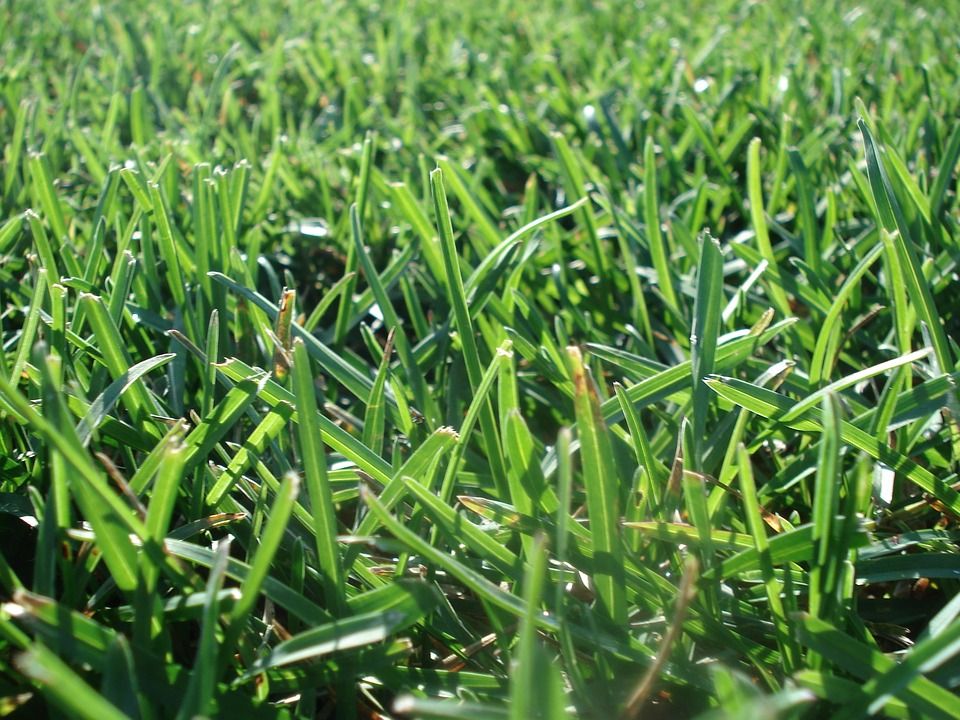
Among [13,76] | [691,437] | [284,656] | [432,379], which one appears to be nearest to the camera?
[284,656]

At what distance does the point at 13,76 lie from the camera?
1851 mm

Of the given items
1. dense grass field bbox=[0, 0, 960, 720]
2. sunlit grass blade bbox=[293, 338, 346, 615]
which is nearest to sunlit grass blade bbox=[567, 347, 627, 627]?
dense grass field bbox=[0, 0, 960, 720]

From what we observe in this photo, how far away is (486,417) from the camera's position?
33.6 inches

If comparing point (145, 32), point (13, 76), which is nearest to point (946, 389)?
point (13, 76)

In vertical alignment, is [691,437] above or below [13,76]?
below

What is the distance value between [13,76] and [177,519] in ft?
4.58

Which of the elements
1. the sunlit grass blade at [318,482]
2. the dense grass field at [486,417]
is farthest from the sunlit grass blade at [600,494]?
the sunlit grass blade at [318,482]

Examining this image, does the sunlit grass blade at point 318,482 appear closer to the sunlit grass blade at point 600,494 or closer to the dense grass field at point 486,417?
the dense grass field at point 486,417

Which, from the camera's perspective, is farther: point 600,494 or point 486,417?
point 486,417

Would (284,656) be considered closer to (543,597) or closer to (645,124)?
(543,597)

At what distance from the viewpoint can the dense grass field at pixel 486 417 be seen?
26.8 inches

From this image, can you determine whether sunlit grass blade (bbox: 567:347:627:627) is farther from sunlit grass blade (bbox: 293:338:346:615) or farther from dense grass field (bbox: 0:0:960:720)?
sunlit grass blade (bbox: 293:338:346:615)

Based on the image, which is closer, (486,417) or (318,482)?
(318,482)

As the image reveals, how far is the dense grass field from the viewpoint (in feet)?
2.23
